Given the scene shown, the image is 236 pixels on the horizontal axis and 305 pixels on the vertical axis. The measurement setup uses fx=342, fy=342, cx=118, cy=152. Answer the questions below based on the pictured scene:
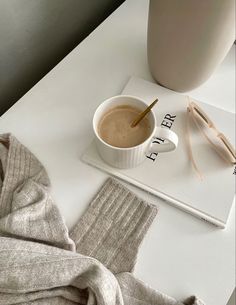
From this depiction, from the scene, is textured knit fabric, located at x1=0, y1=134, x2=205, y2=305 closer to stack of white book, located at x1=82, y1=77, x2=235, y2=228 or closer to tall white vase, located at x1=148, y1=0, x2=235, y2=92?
stack of white book, located at x1=82, y1=77, x2=235, y2=228

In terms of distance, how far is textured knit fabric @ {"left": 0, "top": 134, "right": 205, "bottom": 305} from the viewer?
30 cm

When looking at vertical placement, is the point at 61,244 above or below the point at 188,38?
Result: below

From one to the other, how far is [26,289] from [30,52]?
33cm

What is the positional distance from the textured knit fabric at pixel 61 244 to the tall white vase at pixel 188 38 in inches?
6.3

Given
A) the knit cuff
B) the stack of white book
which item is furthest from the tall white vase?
the knit cuff

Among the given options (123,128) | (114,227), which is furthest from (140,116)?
(114,227)

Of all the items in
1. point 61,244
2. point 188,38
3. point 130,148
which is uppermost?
point 188,38

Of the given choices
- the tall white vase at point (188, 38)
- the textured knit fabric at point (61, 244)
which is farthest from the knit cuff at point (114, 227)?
the tall white vase at point (188, 38)

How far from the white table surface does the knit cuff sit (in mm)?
11

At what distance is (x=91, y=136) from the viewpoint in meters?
0.43

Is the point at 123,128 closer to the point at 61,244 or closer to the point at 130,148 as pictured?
the point at 130,148

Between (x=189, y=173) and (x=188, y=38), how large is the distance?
151mm

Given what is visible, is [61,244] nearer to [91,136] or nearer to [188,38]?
[91,136]

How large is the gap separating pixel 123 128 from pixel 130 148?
0.11 ft
